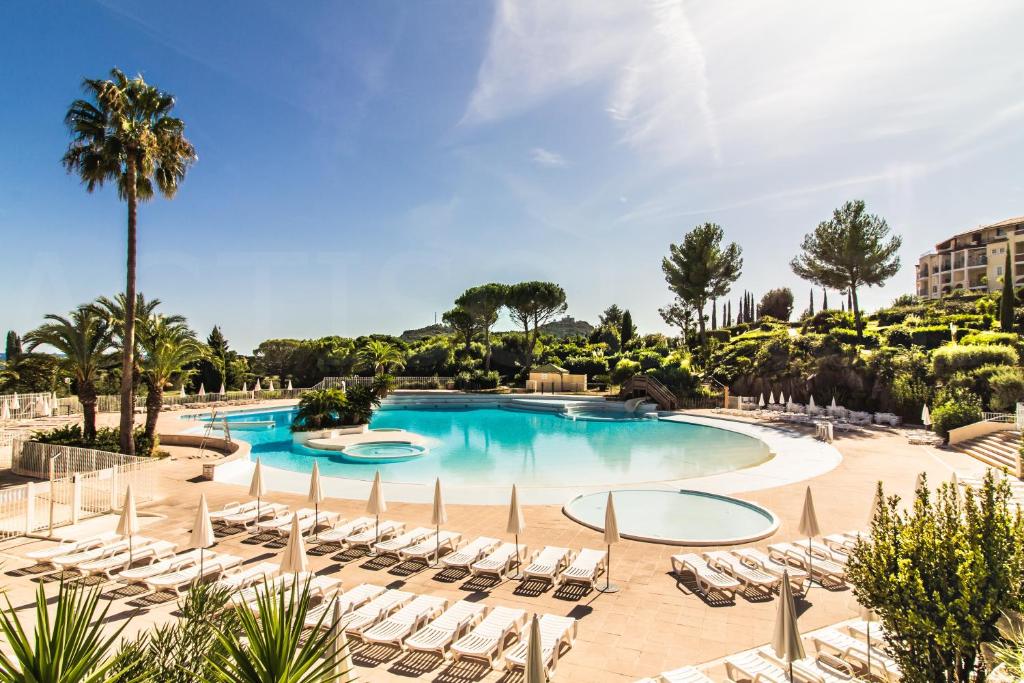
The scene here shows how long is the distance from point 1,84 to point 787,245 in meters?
42.7

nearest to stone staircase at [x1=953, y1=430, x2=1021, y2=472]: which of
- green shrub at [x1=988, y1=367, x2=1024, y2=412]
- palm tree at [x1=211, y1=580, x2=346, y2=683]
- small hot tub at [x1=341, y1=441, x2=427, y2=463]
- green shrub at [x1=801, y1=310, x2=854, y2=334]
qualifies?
green shrub at [x1=988, y1=367, x2=1024, y2=412]

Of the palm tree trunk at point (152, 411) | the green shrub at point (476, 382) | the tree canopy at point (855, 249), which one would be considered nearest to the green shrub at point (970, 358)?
the tree canopy at point (855, 249)

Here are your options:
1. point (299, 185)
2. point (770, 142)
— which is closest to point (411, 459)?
point (299, 185)

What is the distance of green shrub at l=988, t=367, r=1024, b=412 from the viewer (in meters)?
17.6

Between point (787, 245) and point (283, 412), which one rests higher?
point (787, 245)

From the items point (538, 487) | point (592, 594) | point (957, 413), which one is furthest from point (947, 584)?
point (957, 413)

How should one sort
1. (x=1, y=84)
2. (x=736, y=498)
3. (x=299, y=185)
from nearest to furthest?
(x=736, y=498) → (x=1, y=84) → (x=299, y=185)

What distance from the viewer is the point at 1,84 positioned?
14.8m

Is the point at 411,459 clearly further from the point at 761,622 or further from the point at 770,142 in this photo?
the point at 770,142

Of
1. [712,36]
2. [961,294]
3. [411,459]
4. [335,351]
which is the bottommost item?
[411,459]

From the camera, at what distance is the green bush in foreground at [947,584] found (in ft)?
11.6

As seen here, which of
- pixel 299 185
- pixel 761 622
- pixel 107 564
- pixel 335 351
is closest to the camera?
pixel 761 622

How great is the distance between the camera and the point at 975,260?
58219mm

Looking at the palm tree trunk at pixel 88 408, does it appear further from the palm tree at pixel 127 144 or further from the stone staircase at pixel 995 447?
the stone staircase at pixel 995 447
